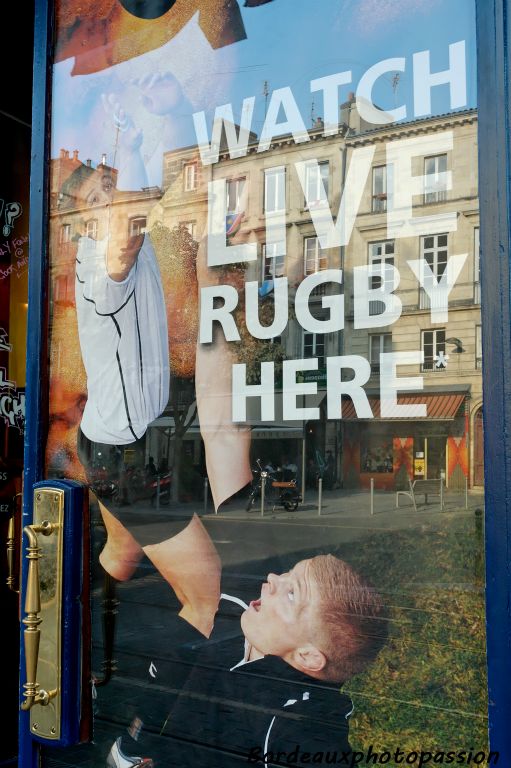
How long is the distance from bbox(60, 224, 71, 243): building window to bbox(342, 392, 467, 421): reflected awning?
3.38ft

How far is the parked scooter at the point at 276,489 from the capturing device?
1.70 metres

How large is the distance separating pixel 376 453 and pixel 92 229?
108 cm

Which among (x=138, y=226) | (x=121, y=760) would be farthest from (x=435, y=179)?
(x=121, y=760)

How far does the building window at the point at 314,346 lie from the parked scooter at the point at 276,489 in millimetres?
259

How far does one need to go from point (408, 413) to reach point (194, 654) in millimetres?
796

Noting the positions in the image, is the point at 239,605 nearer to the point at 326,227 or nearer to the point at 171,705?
the point at 171,705

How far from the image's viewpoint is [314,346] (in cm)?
171

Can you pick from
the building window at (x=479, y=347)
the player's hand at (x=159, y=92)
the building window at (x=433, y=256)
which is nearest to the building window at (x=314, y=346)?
the building window at (x=433, y=256)

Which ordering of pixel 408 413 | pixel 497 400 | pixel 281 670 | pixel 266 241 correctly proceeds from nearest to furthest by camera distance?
1. pixel 497 400
2. pixel 408 413
3. pixel 281 670
4. pixel 266 241

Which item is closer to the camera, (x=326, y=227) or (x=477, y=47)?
(x=477, y=47)

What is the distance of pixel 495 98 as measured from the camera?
4.75 feet

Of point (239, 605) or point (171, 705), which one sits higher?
point (239, 605)

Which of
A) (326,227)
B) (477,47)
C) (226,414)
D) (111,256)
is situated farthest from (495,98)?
(111,256)

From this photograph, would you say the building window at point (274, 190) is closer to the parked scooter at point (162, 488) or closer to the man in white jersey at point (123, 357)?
the man in white jersey at point (123, 357)
